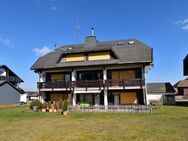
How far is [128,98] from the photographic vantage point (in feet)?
103

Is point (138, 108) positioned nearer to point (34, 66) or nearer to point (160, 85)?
point (34, 66)

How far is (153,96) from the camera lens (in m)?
52.1

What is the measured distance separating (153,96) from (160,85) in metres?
4.80

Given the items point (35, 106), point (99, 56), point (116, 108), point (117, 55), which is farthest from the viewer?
point (99, 56)

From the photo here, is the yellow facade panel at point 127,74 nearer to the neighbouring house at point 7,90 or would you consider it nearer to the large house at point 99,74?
the large house at point 99,74

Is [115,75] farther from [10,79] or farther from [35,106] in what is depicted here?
[10,79]

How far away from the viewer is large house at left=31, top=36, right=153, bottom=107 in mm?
30422

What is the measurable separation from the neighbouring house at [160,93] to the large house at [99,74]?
16645 millimetres

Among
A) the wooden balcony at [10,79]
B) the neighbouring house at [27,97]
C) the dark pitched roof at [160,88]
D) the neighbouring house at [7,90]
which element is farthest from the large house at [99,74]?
the dark pitched roof at [160,88]

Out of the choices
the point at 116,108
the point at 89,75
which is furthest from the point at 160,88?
the point at 116,108

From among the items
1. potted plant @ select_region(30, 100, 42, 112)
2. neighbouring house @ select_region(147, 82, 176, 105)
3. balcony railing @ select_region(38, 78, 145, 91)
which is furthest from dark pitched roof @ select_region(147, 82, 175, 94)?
potted plant @ select_region(30, 100, 42, 112)

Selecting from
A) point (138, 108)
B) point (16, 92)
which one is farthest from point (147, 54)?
point (16, 92)

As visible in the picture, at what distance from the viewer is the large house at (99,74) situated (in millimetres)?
30422

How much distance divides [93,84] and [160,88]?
2721 centimetres
